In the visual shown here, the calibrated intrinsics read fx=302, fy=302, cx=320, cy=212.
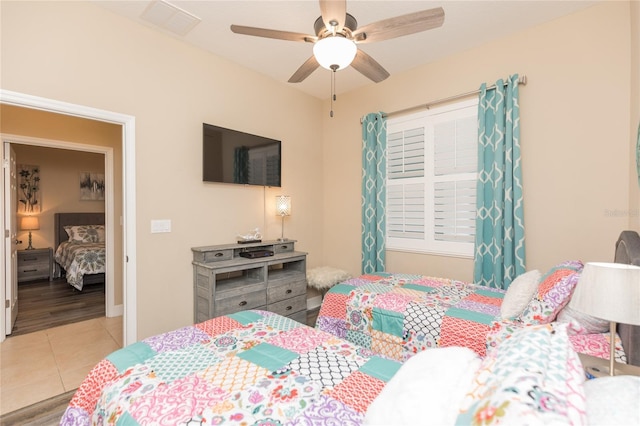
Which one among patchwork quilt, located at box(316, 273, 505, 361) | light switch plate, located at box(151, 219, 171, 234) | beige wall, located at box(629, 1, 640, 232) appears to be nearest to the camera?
patchwork quilt, located at box(316, 273, 505, 361)

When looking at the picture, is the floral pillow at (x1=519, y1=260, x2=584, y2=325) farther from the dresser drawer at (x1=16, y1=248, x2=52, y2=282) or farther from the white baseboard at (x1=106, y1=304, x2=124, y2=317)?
the dresser drawer at (x1=16, y1=248, x2=52, y2=282)

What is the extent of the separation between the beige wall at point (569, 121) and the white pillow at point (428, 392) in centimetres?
233

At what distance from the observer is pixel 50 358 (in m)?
2.69

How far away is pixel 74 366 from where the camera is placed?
2.57 m

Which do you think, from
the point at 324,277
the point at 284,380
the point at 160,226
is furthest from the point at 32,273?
the point at 284,380

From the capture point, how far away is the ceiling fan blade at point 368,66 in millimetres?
2102

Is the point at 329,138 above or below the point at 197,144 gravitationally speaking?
above

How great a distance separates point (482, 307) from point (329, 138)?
302cm

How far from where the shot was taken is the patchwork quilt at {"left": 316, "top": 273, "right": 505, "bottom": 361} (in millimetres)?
1877

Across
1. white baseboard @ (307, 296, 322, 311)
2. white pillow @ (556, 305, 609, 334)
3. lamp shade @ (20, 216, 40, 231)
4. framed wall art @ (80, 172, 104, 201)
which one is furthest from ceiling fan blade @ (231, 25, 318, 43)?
lamp shade @ (20, 216, 40, 231)

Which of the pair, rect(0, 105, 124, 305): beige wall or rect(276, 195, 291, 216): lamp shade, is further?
rect(276, 195, 291, 216): lamp shade

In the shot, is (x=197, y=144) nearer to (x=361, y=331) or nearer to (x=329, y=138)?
(x=329, y=138)

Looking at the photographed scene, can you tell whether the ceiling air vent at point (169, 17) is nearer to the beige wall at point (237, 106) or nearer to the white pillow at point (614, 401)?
the beige wall at point (237, 106)

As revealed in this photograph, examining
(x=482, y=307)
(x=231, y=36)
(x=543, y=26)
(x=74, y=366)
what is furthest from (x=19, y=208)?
(x=543, y=26)
